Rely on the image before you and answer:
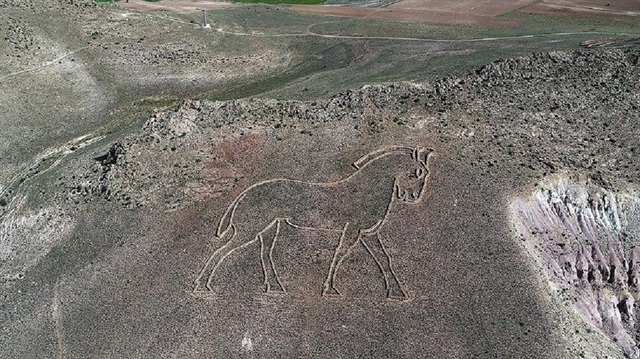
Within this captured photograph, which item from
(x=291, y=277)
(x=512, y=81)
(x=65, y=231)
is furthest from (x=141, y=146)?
(x=512, y=81)

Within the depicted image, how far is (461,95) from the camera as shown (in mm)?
45875

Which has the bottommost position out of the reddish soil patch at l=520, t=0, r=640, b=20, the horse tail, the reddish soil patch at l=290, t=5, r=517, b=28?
the reddish soil patch at l=520, t=0, r=640, b=20

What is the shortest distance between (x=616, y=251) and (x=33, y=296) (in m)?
30.5

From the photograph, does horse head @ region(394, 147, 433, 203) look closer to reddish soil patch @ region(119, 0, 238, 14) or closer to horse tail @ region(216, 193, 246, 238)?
horse tail @ region(216, 193, 246, 238)

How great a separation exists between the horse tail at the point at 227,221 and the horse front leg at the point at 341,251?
6.10m

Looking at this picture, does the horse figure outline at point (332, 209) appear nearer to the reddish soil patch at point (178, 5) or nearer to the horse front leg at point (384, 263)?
the horse front leg at point (384, 263)

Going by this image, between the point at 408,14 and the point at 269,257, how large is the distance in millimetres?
48955

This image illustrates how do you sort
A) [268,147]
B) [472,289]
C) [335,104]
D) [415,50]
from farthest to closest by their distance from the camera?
[415,50] < [335,104] < [268,147] < [472,289]

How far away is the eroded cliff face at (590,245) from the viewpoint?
32.0 m

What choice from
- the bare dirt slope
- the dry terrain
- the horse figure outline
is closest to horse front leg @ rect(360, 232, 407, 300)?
the horse figure outline

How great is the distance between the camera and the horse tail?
35.8 meters

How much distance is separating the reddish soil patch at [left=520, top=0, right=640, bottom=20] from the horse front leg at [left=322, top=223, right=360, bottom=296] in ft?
170

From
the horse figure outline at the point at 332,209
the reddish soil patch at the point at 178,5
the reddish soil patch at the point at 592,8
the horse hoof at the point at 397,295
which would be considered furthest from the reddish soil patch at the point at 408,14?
the horse hoof at the point at 397,295

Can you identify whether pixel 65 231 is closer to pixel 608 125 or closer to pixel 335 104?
pixel 335 104
